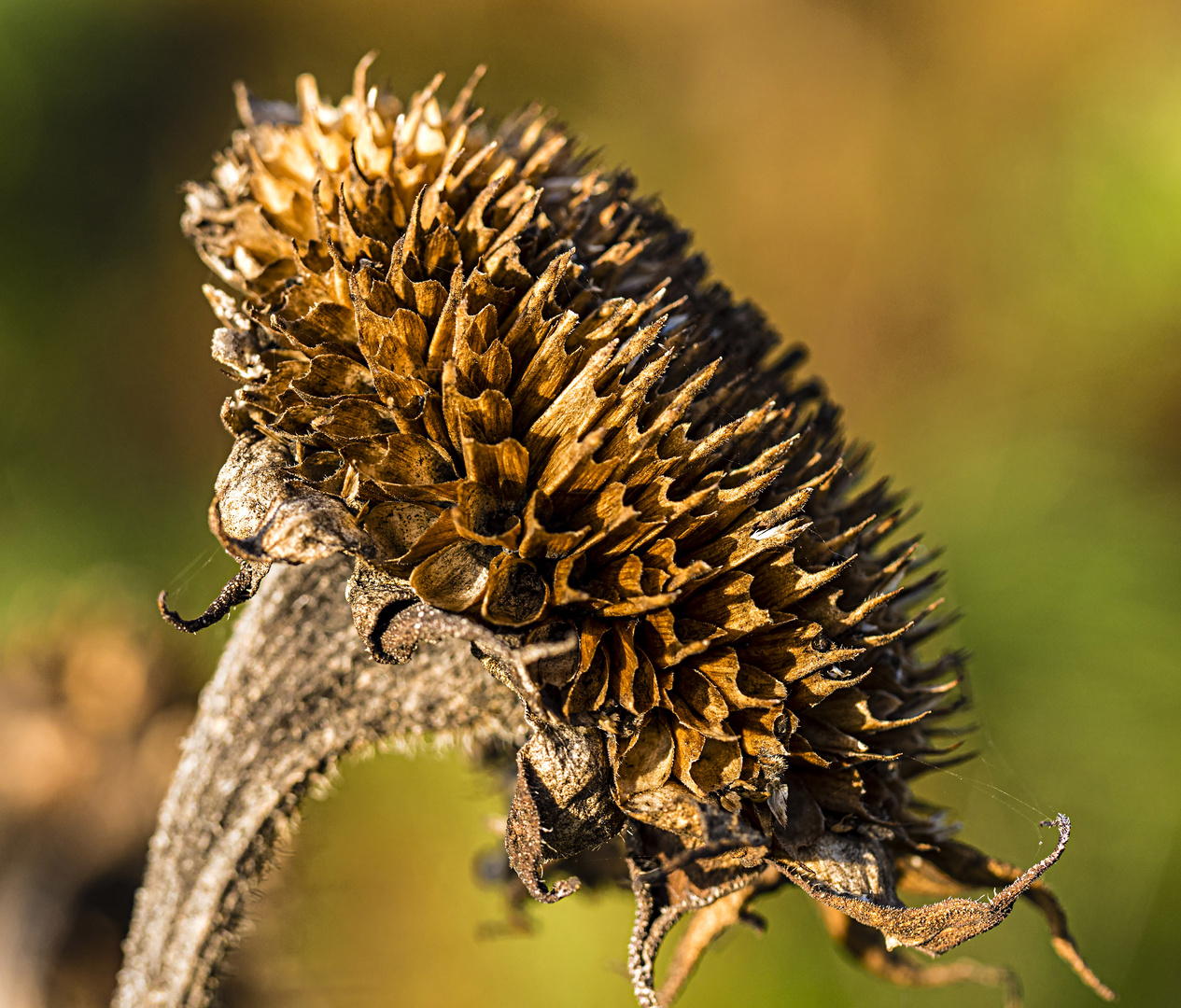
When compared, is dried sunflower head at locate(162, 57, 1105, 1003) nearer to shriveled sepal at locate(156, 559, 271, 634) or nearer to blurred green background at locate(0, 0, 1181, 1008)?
shriveled sepal at locate(156, 559, 271, 634)

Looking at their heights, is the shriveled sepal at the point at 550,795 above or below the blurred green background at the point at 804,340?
below

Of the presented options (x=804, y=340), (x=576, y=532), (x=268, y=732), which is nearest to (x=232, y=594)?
(x=576, y=532)

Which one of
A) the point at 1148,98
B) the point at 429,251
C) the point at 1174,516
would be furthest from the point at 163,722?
the point at 1148,98

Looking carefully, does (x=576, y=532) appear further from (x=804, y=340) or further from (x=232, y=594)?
(x=804, y=340)

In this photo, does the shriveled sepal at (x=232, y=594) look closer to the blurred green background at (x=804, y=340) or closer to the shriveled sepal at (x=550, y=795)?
the shriveled sepal at (x=550, y=795)

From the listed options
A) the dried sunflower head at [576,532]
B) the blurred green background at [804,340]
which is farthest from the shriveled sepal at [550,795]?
the blurred green background at [804,340]

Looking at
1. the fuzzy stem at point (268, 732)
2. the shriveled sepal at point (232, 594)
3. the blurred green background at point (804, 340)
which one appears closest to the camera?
the shriveled sepal at point (232, 594)

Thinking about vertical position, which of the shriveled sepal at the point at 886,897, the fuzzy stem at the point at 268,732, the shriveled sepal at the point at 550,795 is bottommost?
the shriveled sepal at the point at 886,897

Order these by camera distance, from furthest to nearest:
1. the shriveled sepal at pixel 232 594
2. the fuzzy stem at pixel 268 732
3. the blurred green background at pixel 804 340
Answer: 1. the blurred green background at pixel 804 340
2. the fuzzy stem at pixel 268 732
3. the shriveled sepal at pixel 232 594
